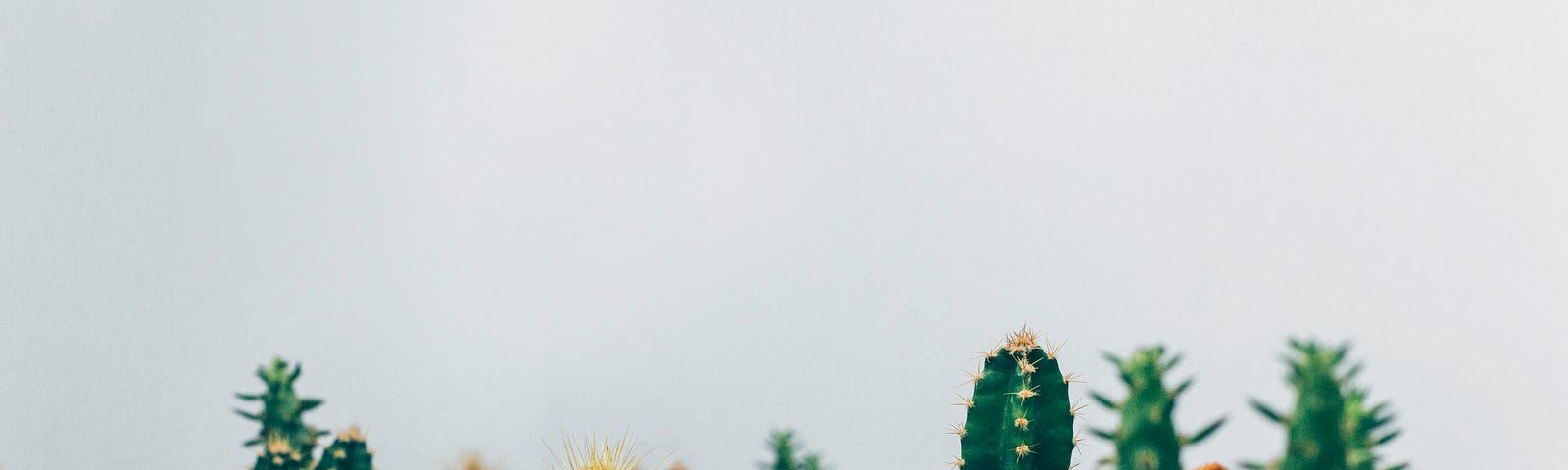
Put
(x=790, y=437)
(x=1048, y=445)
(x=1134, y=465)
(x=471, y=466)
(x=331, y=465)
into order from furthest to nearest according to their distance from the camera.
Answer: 1. (x=790, y=437)
2. (x=331, y=465)
3. (x=471, y=466)
4. (x=1048, y=445)
5. (x=1134, y=465)

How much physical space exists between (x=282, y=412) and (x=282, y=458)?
54 centimetres

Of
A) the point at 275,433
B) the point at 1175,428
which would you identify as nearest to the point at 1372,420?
the point at 1175,428

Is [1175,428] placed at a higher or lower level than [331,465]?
lower

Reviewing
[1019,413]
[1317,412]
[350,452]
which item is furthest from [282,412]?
[1317,412]

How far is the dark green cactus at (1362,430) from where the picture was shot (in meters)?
6.67

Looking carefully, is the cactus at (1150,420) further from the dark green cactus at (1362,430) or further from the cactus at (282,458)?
the cactus at (282,458)

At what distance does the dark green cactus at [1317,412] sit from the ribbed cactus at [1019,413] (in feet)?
6.40

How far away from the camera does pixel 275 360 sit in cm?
1216

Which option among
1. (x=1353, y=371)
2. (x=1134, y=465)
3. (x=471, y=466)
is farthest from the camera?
(x=471, y=466)

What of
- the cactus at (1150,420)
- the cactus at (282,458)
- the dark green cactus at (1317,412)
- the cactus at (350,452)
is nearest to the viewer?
the dark green cactus at (1317,412)

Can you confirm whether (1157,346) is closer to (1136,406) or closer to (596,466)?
(1136,406)

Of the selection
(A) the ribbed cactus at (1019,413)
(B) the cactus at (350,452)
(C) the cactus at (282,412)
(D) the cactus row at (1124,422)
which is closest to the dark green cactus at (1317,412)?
(D) the cactus row at (1124,422)

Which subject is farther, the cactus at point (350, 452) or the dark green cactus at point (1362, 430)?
the cactus at point (350, 452)

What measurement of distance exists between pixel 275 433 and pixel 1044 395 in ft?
23.8
